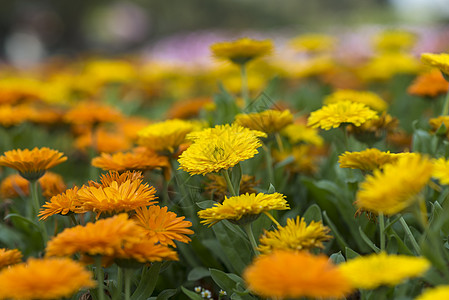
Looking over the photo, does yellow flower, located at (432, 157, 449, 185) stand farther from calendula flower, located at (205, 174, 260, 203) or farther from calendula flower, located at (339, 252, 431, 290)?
calendula flower, located at (205, 174, 260, 203)

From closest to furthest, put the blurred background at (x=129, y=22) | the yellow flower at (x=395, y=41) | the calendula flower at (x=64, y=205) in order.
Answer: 1. the calendula flower at (x=64, y=205)
2. the yellow flower at (x=395, y=41)
3. the blurred background at (x=129, y=22)

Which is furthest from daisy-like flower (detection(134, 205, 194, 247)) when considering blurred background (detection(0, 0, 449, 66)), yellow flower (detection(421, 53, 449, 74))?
blurred background (detection(0, 0, 449, 66))

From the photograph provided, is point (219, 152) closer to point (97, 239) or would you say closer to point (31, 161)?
point (97, 239)

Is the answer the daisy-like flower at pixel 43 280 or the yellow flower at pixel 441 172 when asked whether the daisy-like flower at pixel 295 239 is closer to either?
the yellow flower at pixel 441 172

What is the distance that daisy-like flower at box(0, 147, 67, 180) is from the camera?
1202mm

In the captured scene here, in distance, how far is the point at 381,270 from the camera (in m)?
0.72

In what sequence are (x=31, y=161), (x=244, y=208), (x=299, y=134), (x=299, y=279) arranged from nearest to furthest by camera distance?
(x=299, y=279)
(x=244, y=208)
(x=31, y=161)
(x=299, y=134)

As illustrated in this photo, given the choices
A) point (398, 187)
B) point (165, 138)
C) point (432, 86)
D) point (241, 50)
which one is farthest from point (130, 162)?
point (432, 86)

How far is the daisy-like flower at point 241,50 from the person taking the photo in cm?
164

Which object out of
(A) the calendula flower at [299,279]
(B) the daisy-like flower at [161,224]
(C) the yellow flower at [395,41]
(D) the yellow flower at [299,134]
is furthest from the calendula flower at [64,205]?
(C) the yellow flower at [395,41]

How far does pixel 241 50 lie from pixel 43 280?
111 centimetres

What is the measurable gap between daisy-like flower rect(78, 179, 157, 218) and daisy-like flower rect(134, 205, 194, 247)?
0.10 feet

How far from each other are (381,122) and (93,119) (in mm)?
990

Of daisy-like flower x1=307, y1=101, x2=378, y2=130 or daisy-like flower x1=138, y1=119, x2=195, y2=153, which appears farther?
daisy-like flower x1=138, y1=119, x2=195, y2=153
